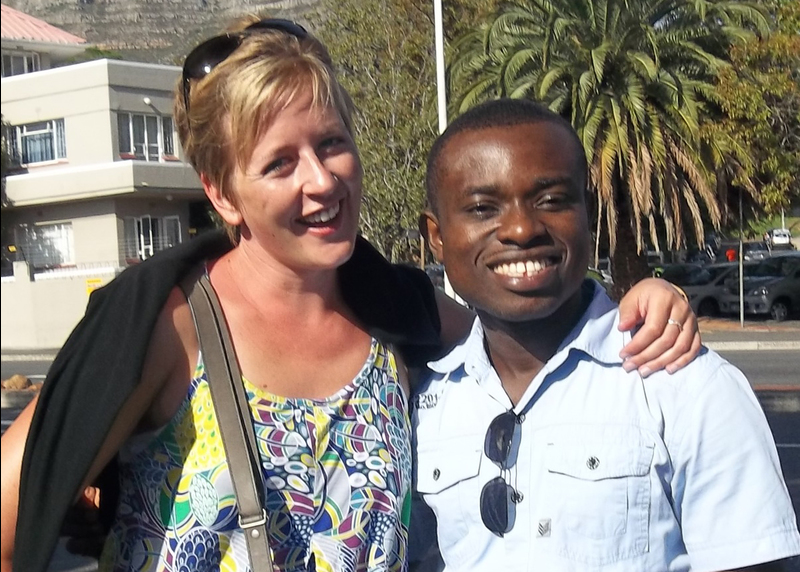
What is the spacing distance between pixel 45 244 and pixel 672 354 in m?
23.3

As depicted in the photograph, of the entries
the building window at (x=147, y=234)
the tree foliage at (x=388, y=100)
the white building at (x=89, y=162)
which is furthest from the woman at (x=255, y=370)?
the building window at (x=147, y=234)

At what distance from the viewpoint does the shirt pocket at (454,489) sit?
83.1 inches

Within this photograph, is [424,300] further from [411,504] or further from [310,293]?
[411,504]

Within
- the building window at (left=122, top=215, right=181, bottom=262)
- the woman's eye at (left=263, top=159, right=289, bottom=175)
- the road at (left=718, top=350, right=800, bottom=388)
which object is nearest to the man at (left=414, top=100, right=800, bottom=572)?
the woman's eye at (left=263, top=159, right=289, bottom=175)

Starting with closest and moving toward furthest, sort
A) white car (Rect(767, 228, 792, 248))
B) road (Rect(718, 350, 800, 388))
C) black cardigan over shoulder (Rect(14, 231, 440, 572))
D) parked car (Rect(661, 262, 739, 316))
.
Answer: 1. black cardigan over shoulder (Rect(14, 231, 440, 572))
2. road (Rect(718, 350, 800, 388))
3. parked car (Rect(661, 262, 739, 316))
4. white car (Rect(767, 228, 792, 248))

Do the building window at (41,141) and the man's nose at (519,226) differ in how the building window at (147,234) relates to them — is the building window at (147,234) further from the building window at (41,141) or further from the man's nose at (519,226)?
the man's nose at (519,226)

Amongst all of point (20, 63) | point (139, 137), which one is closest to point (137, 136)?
point (139, 137)

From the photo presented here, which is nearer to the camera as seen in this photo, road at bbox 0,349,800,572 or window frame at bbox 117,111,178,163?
road at bbox 0,349,800,572

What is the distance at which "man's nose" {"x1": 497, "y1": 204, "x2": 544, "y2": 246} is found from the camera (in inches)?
80.5

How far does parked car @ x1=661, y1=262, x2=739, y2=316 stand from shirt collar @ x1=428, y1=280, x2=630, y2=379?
18.4m

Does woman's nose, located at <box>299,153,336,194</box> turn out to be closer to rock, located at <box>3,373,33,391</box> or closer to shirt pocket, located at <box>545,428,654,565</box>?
shirt pocket, located at <box>545,428,654,565</box>

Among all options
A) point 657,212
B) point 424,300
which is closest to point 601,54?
point 657,212

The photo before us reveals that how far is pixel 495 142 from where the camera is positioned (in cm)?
211

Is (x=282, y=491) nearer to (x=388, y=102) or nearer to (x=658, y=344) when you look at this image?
(x=658, y=344)
